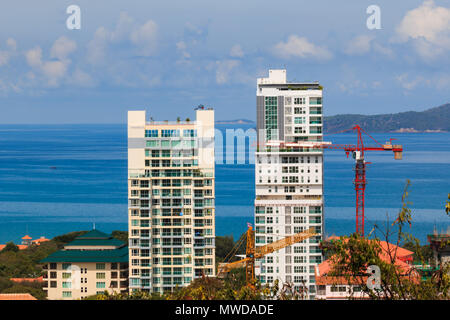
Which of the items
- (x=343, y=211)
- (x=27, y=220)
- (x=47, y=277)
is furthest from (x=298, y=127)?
(x=27, y=220)

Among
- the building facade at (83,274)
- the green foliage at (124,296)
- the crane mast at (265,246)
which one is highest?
the green foliage at (124,296)

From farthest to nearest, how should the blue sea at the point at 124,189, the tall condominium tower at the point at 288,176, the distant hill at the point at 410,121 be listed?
the distant hill at the point at 410,121 → the blue sea at the point at 124,189 → the tall condominium tower at the point at 288,176

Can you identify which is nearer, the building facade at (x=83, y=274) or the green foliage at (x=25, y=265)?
the building facade at (x=83, y=274)

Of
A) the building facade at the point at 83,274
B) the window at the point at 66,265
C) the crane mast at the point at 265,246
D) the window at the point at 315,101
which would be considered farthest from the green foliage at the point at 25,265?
the window at the point at 315,101

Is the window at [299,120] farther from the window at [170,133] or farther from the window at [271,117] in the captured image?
the window at [170,133]

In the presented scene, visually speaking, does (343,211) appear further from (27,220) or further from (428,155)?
(428,155)

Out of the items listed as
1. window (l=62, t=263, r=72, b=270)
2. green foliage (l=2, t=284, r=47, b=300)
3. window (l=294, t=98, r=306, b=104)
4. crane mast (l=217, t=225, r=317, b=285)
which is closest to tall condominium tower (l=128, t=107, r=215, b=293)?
crane mast (l=217, t=225, r=317, b=285)
